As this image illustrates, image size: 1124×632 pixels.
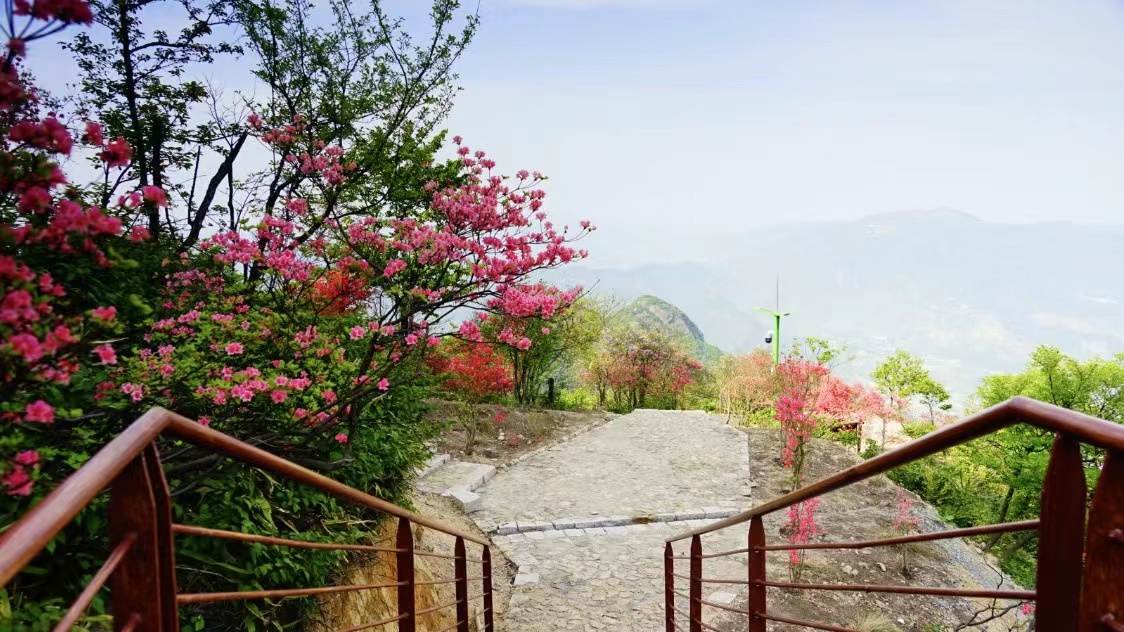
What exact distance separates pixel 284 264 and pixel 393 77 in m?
2.77

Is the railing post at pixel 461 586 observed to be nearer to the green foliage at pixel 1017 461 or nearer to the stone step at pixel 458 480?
the stone step at pixel 458 480

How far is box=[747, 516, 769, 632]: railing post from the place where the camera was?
219 cm

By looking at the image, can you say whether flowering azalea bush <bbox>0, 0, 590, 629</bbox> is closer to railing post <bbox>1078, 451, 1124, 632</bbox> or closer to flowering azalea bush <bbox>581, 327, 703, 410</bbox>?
railing post <bbox>1078, 451, 1124, 632</bbox>

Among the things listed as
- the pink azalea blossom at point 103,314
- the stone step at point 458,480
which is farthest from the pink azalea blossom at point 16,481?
the stone step at point 458,480

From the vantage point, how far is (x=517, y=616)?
487 cm

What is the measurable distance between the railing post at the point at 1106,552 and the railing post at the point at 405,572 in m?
1.70

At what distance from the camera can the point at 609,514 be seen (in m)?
7.45

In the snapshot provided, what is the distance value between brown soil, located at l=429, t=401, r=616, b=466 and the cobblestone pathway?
1.59 feet

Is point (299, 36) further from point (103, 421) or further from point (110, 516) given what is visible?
point (110, 516)

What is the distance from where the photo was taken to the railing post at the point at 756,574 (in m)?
2.19

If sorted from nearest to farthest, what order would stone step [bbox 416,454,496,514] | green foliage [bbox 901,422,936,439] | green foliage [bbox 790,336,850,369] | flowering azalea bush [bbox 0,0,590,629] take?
1. flowering azalea bush [bbox 0,0,590,629]
2. stone step [bbox 416,454,496,514]
3. green foliage [bbox 790,336,850,369]
4. green foliage [bbox 901,422,936,439]

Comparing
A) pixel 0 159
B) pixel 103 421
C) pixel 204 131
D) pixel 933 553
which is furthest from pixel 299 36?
pixel 933 553

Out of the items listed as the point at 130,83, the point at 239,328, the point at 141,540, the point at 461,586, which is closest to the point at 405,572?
the point at 461,586

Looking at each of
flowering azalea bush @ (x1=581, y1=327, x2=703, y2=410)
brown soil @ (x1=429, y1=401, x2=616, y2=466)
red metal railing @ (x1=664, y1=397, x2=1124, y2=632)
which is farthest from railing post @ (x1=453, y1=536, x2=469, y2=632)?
flowering azalea bush @ (x1=581, y1=327, x2=703, y2=410)
